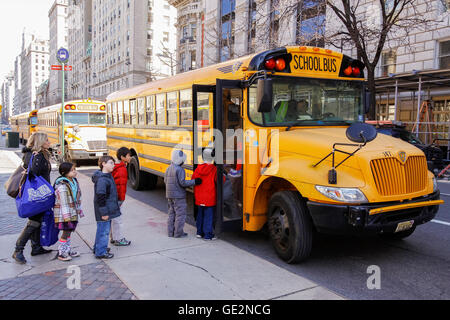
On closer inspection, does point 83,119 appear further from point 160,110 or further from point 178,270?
point 178,270

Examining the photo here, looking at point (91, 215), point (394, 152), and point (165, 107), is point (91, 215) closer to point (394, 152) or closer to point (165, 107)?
point (165, 107)

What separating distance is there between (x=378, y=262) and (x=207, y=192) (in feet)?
7.90

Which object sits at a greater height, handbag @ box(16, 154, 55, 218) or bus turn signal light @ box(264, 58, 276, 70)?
bus turn signal light @ box(264, 58, 276, 70)

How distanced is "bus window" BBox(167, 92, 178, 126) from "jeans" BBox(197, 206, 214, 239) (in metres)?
2.33

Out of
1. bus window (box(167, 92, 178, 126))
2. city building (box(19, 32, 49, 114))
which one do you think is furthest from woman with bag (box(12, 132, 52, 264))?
city building (box(19, 32, 49, 114))

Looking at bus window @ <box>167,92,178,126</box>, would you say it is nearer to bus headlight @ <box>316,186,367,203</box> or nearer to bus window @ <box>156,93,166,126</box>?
bus window @ <box>156,93,166,126</box>

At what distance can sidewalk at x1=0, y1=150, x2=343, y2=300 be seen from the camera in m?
3.77

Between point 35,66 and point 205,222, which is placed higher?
point 35,66

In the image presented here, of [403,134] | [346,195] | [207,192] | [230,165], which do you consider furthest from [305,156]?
[403,134]

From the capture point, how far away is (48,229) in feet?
15.7

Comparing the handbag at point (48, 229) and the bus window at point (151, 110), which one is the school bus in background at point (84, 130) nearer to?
the bus window at point (151, 110)

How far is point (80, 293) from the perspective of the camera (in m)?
3.81

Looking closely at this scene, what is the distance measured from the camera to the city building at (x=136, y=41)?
194 ft

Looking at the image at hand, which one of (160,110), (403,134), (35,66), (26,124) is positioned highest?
(35,66)
